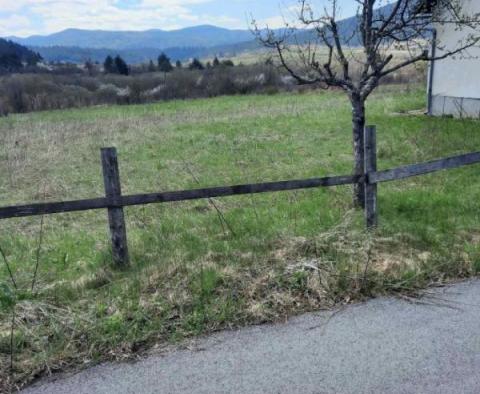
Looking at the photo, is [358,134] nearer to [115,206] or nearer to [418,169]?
[418,169]

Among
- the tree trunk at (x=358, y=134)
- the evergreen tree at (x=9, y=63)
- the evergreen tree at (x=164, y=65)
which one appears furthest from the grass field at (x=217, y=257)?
the evergreen tree at (x=9, y=63)

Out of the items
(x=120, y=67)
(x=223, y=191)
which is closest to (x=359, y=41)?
(x=223, y=191)

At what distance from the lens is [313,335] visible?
11.3 ft

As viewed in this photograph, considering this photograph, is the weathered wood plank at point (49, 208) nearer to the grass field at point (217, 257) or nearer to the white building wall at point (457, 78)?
the grass field at point (217, 257)

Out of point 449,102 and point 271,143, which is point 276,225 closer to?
point 271,143

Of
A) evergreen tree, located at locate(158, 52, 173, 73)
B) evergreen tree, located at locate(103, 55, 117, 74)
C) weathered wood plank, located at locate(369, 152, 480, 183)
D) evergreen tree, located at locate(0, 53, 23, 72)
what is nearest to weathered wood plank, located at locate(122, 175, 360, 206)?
weathered wood plank, located at locate(369, 152, 480, 183)

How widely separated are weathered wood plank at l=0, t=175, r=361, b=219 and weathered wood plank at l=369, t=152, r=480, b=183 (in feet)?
0.80

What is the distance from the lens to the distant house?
1366 centimetres

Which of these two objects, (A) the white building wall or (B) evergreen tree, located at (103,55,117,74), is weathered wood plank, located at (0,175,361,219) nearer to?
(A) the white building wall

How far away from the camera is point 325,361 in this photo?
3.11 meters

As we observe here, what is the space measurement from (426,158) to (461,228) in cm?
490

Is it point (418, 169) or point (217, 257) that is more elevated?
point (418, 169)

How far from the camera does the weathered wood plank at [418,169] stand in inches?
200

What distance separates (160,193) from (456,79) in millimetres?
13110
